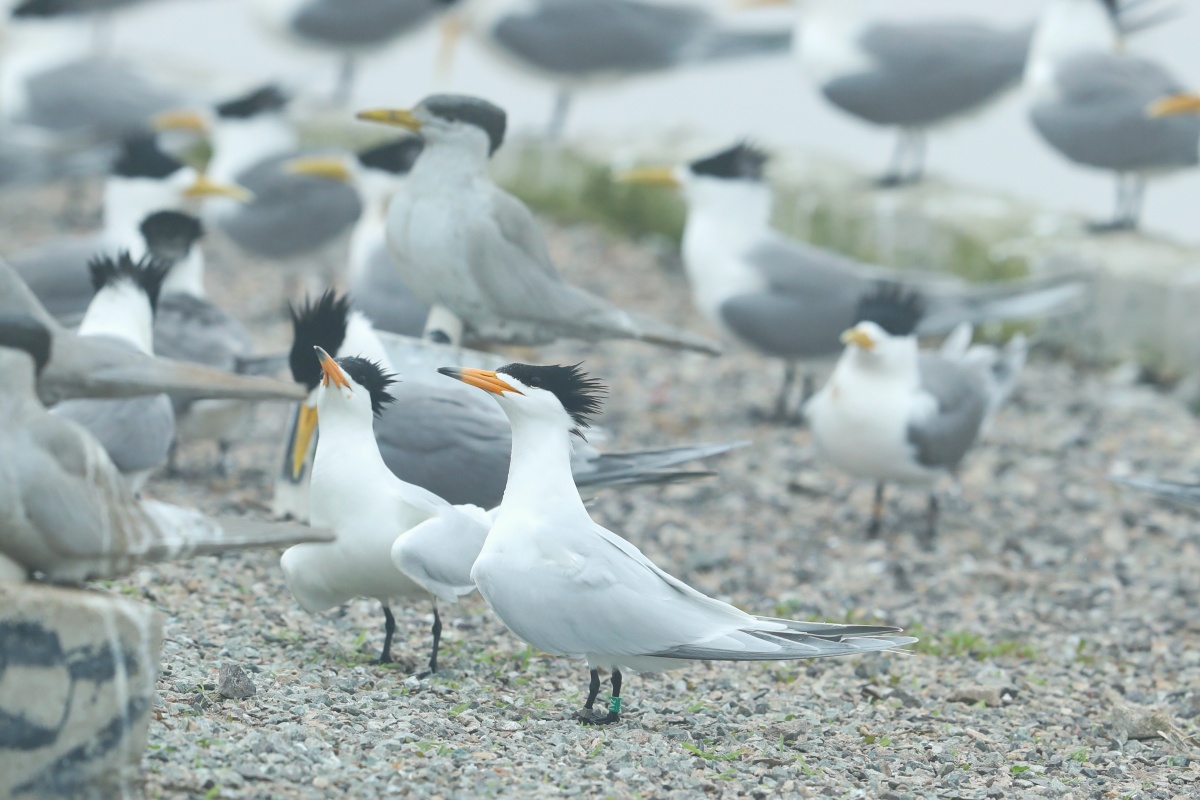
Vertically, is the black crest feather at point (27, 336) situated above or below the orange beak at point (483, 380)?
above

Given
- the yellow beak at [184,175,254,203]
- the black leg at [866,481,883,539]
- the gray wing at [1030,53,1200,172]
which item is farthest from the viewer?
the gray wing at [1030,53,1200,172]

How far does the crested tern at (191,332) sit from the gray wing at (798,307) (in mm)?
2208

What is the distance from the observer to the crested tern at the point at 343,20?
10.2 metres

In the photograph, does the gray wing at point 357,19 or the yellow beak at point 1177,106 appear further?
the gray wing at point 357,19

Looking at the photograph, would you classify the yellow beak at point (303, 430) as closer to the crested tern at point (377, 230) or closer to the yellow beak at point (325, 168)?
the crested tern at point (377, 230)

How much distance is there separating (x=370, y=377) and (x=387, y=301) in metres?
2.21

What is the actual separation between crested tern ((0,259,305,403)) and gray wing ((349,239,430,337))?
9.17ft

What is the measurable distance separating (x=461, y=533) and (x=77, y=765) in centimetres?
123

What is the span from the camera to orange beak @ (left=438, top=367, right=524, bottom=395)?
11.6 feet

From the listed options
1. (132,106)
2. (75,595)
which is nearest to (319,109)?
(132,106)

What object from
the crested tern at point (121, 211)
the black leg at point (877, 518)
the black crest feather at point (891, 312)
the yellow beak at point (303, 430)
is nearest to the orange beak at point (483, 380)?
the yellow beak at point (303, 430)

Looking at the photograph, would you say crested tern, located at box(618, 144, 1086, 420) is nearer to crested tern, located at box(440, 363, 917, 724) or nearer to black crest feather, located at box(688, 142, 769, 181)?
black crest feather, located at box(688, 142, 769, 181)

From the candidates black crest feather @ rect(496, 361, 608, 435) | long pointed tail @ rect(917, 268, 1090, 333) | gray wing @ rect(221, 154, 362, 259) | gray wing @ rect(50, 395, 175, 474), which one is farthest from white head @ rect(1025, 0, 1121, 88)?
black crest feather @ rect(496, 361, 608, 435)

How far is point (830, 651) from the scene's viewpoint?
11.0ft
